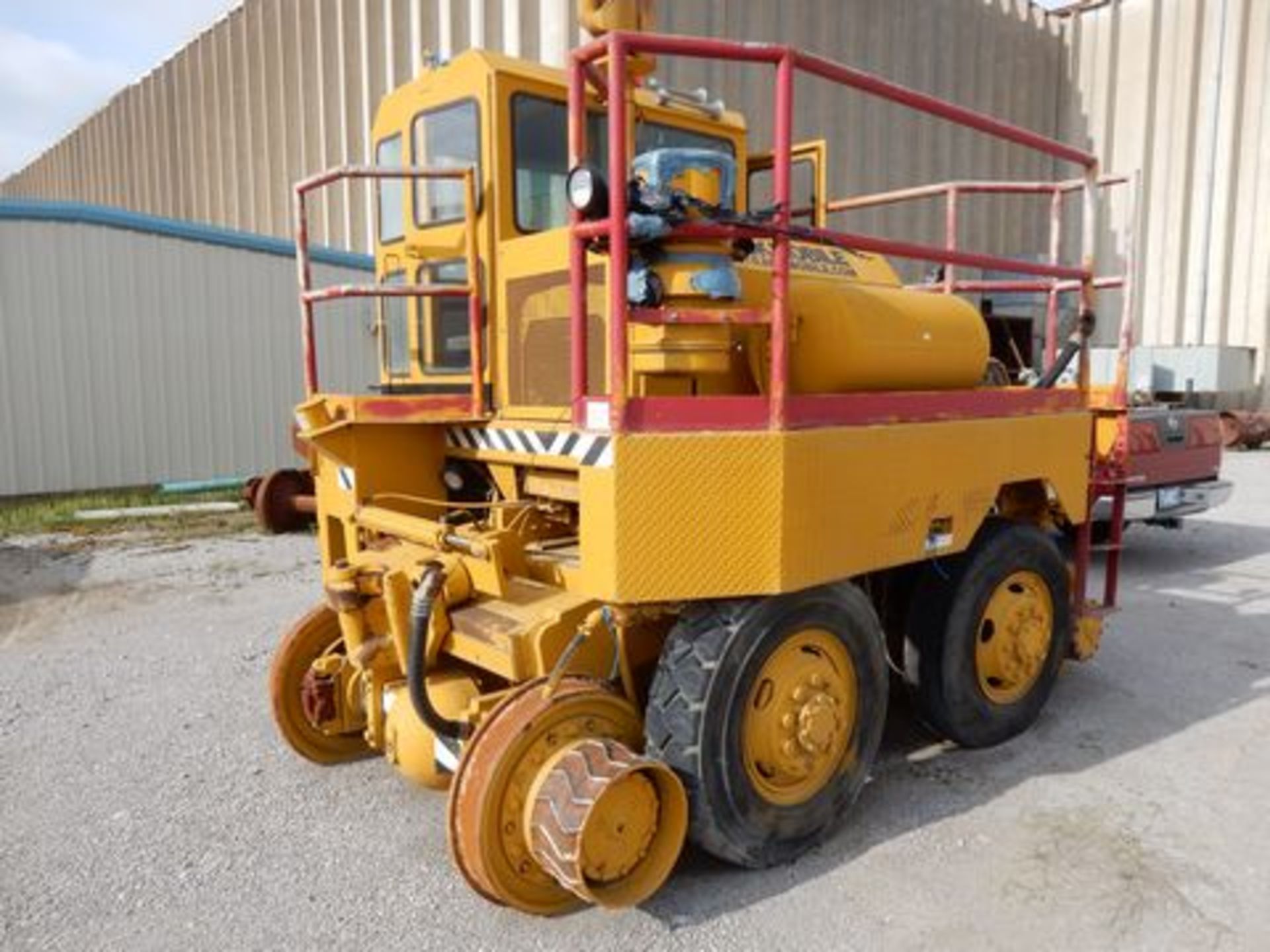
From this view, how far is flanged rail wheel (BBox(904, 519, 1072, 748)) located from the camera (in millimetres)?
4188

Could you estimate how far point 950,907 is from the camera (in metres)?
3.18

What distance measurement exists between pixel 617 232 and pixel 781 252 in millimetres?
539

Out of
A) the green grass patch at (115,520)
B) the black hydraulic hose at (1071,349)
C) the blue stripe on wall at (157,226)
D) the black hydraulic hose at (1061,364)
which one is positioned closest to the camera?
the black hydraulic hose at (1071,349)

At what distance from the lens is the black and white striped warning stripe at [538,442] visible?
3135 millimetres

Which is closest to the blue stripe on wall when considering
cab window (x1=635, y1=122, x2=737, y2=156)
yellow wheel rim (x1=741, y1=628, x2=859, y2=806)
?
cab window (x1=635, y1=122, x2=737, y2=156)

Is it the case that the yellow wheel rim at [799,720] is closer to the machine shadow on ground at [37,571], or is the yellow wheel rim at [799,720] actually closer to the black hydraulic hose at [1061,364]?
the black hydraulic hose at [1061,364]

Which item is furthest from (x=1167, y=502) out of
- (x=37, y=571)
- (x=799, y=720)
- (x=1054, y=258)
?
(x=37, y=571)

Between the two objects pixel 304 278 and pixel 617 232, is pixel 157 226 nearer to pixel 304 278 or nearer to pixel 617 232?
pixel 304 278

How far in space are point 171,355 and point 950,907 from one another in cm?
1153

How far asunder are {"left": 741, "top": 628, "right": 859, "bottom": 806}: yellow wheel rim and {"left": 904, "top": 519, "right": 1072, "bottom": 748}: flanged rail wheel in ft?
2.51

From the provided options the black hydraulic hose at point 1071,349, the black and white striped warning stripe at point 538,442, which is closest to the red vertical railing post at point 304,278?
the black and white striped warning stripe at point 538,442

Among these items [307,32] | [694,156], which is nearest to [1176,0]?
[307,32]

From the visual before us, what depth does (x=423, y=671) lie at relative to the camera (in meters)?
3.39

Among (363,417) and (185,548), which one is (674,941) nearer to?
(363,417)
